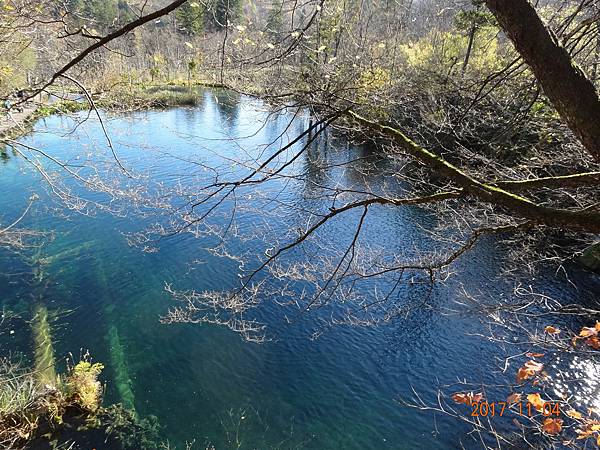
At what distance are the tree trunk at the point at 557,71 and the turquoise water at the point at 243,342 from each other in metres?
2.60

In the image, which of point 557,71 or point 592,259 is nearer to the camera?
point 557,71

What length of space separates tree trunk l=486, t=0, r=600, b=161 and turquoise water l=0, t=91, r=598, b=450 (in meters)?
2.60

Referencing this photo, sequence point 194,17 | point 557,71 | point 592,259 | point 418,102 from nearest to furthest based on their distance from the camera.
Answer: point 557,71, point 194,17, point 418,102, point 592,259

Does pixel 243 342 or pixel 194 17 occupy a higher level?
pixel 194 17

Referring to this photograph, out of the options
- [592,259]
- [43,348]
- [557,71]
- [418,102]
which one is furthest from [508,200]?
[592,259]

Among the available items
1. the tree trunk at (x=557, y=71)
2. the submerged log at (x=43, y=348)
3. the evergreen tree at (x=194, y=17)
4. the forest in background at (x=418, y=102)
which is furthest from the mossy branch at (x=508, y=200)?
the submerged log at (x=43, y=348)

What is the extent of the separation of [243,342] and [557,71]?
23.0ft

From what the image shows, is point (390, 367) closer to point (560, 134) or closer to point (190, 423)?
point (190, 423)

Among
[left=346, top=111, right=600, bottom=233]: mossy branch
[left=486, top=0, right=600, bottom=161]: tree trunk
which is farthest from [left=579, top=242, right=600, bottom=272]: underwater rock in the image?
[left=486, top=0, right=600, bottom=161]: tree trunk

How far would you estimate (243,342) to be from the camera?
761 cm

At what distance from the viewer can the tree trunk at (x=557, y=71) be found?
1421 mm

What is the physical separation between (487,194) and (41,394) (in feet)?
21.5

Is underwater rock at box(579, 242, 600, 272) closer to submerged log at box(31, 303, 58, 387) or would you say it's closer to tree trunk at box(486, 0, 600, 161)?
tree trunk at box(486, 0, 600, 161)

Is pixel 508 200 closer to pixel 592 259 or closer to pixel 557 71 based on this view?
pixel 557 71
